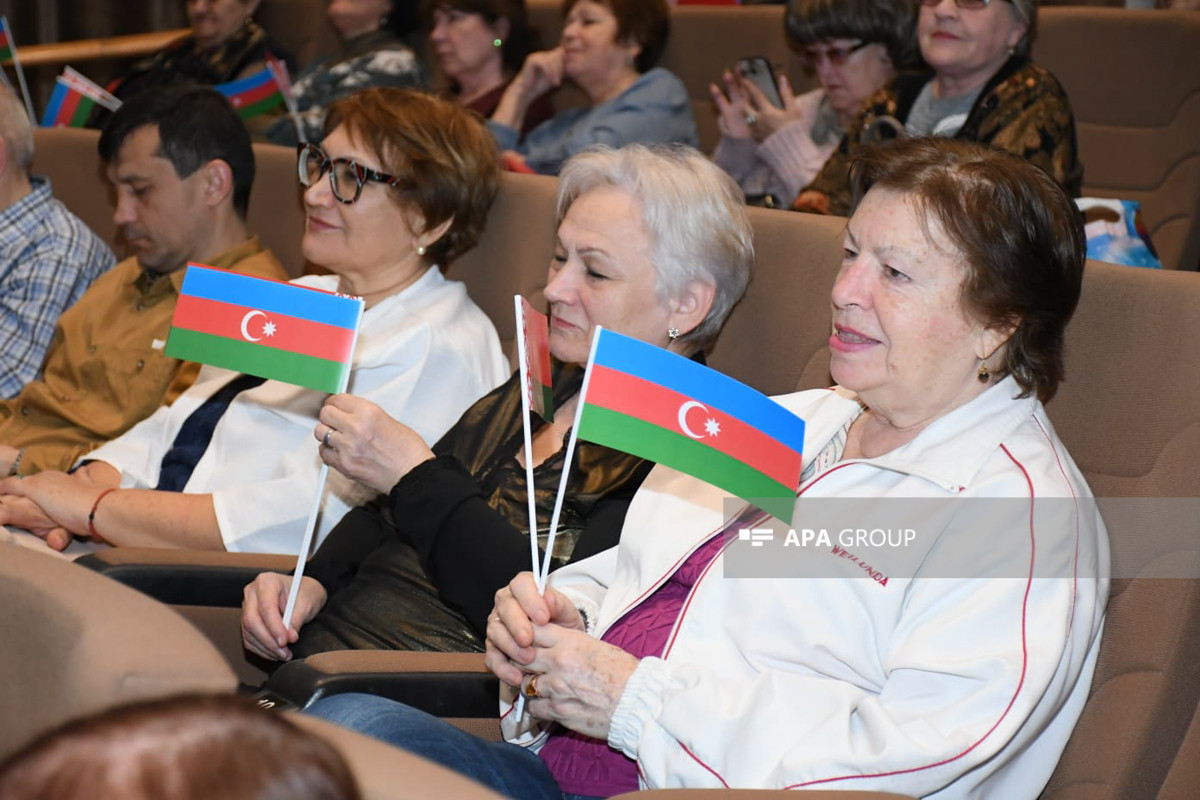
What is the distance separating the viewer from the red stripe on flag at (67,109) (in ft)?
13.0

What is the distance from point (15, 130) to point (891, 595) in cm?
254

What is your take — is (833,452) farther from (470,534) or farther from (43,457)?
(43,457)

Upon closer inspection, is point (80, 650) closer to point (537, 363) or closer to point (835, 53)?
point (537, 363)

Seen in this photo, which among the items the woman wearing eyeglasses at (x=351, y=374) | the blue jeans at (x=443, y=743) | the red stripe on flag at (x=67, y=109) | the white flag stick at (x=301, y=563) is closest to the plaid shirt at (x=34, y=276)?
the woman wearing eyeglasses at (x=351, y=374)

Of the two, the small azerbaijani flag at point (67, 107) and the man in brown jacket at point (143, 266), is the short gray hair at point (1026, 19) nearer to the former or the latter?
the man in brown jacket at point (143, 266)

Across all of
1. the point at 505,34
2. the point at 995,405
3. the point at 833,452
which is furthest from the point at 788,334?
the point at 505,34

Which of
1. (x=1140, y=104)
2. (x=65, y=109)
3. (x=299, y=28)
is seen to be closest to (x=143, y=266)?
(x=65, y=109)

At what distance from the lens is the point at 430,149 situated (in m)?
2.49

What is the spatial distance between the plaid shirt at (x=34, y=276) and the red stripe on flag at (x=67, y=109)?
90 centimetres

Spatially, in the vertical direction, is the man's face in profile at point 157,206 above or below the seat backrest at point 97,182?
above

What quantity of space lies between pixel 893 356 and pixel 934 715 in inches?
17.8

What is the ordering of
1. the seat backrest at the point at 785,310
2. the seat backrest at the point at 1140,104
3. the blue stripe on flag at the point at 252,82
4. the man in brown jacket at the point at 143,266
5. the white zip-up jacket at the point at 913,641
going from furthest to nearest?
the blue stripe on flag at the point at 252,82, the seat backrest at the point at 1140,104, the man in brown jacket at the point at 143,266, the seat backrest at the point at 785,310, the white zip-up jacket at the point at 913,641

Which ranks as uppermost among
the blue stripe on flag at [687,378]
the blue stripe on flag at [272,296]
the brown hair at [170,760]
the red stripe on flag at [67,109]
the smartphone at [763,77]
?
the brown hair at [170,760]

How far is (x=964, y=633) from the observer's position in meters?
1.39
